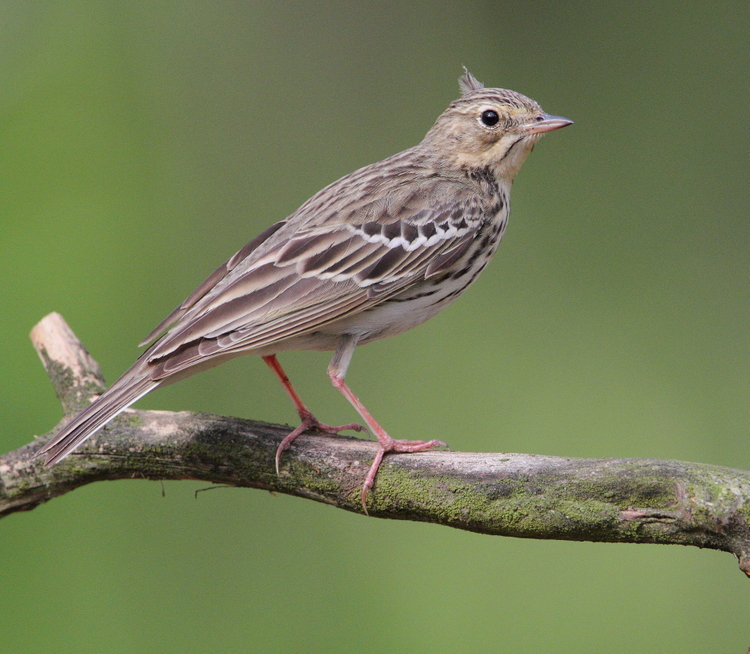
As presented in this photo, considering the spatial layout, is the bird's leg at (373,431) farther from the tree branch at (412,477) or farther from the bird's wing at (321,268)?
the bird's wing at (321,268)

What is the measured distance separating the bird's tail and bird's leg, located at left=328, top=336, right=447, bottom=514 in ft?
3.07

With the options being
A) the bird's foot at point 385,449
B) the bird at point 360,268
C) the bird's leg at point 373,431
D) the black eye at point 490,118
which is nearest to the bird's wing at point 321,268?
the bird at point 360,268

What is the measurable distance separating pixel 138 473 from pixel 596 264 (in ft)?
16.1

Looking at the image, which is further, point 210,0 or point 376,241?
point 210,0

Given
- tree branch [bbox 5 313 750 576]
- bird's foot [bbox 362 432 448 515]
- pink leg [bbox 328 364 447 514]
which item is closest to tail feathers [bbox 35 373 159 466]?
tree branch [bbox 5 313 750 576]

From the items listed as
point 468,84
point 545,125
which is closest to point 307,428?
point 545,125

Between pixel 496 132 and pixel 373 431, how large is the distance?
193 centimetres

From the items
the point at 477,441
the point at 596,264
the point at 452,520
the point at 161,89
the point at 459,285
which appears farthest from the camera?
the point at 161,89

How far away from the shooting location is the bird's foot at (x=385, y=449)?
4367 mm

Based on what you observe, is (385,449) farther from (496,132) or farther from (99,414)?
(496,132)

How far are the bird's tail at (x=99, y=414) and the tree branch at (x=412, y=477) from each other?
482 mm

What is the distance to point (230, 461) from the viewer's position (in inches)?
A: 184

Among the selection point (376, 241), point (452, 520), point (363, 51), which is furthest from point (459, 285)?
point (363, 51)

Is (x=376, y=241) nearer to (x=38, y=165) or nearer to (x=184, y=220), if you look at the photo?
(x=184, y=220)
